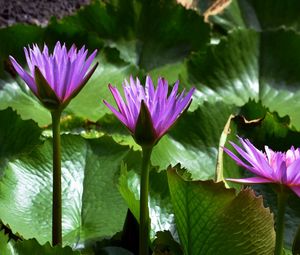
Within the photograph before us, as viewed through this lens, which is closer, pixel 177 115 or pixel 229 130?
pixel 177 115

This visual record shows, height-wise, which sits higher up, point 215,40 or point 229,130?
point 215,40

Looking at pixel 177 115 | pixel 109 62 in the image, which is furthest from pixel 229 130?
pixel 109 62

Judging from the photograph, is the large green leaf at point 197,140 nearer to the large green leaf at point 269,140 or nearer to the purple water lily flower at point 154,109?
the large green leaf at point 269,140

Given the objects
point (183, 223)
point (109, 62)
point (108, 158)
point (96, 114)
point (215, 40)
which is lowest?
point (183, 223)

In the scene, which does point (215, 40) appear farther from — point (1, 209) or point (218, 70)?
point (1, 209)

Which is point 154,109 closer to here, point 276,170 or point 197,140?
A: point 276,170

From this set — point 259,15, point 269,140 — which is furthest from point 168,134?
point 259,15

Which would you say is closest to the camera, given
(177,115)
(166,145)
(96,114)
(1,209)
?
(177,115)

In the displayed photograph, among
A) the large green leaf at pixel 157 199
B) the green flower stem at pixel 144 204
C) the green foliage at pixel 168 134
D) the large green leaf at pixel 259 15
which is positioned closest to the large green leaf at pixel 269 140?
the green foliage at pixel 168 134
